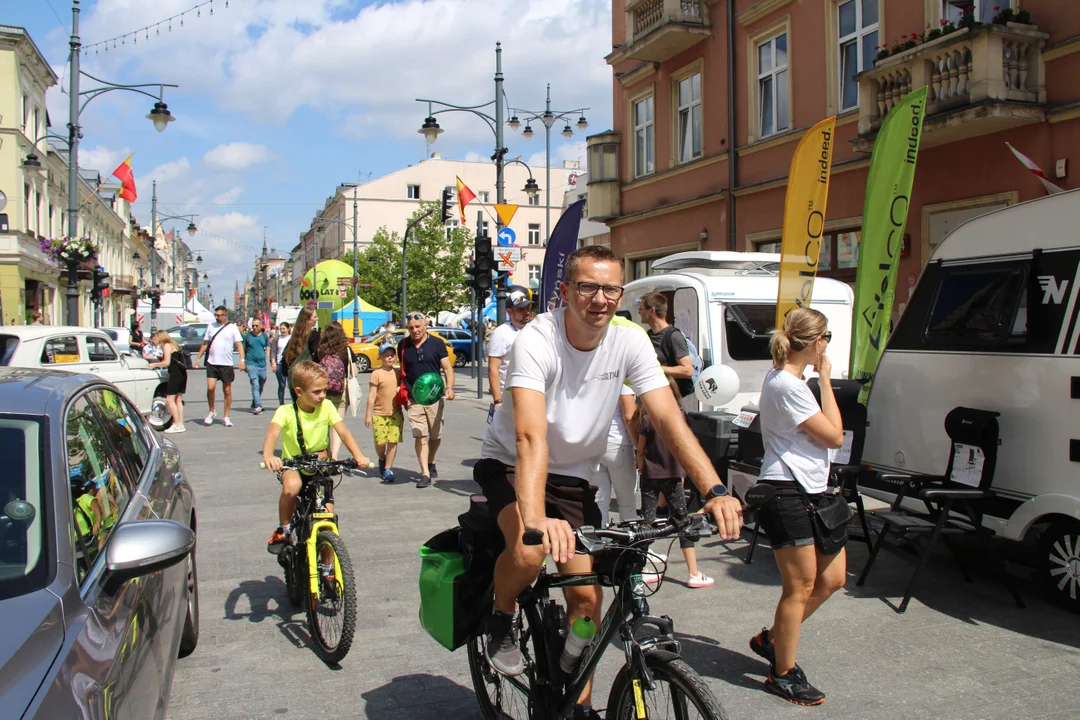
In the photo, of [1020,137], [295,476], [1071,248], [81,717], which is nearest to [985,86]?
[1020,137]

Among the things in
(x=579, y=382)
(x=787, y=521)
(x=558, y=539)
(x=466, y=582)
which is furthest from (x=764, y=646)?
(x=558, y=539)

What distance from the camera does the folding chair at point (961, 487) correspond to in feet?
17.8

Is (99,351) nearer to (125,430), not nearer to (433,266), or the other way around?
(125,430)

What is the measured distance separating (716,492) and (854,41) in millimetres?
13845

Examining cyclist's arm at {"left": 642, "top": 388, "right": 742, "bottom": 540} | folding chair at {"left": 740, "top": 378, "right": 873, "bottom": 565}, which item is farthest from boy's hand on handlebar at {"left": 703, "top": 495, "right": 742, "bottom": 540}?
folding chair at {"left": 740, "top": 378, "right": 873, "bottom": 565}

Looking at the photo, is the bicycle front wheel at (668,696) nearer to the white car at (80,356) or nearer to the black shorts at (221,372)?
the white car at (80,356)

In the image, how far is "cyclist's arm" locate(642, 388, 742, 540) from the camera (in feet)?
8.89

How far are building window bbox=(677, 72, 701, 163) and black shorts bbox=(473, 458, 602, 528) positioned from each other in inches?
647

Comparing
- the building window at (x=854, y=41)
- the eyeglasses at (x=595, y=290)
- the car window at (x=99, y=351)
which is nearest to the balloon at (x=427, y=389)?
the car window at (x=99, y=351)

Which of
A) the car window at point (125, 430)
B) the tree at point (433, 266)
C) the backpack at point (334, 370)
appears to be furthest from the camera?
the tree at point (433, 266)

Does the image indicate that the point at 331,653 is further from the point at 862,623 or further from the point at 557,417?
the point at 862,623

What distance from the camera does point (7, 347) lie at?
10633 mm

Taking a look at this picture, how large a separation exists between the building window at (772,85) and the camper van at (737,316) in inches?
292

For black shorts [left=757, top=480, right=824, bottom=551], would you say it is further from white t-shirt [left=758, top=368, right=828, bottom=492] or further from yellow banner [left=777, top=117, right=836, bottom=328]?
yellow banner [left=777, top=117, right=836, bottom=328]
